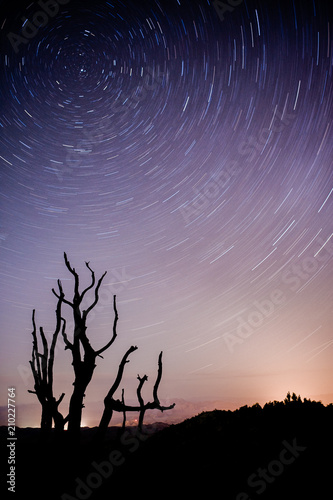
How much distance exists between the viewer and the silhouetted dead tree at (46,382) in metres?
8.77

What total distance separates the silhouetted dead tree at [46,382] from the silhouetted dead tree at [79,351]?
603mm

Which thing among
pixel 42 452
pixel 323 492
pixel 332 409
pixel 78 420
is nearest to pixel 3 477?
pixel 42 452

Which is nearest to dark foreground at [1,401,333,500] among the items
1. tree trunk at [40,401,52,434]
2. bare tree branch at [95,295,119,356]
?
tree trunk at [40,401,52,434]

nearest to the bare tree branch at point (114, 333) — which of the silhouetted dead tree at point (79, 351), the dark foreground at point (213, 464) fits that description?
the silhouetted dead tree at point (79, 351)

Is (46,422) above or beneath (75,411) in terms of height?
beneath

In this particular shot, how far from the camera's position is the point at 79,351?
914cm

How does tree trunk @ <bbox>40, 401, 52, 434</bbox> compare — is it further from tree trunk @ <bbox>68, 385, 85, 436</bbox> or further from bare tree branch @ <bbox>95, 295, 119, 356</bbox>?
bare tree branch @ <bbox>95, 295, 119, 356</bbox>

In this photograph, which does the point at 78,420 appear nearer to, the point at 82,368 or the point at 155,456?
the point at 82,368

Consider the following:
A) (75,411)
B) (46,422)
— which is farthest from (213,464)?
(46,422)

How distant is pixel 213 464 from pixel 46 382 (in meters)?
6.42

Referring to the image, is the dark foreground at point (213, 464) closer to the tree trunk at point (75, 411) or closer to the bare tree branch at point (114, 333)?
the tree trunk at point (75, 411)

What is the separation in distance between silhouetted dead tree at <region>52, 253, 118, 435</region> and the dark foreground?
0.71 meters

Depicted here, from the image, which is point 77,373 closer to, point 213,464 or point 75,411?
point 75,411

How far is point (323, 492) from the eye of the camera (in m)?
5.29
